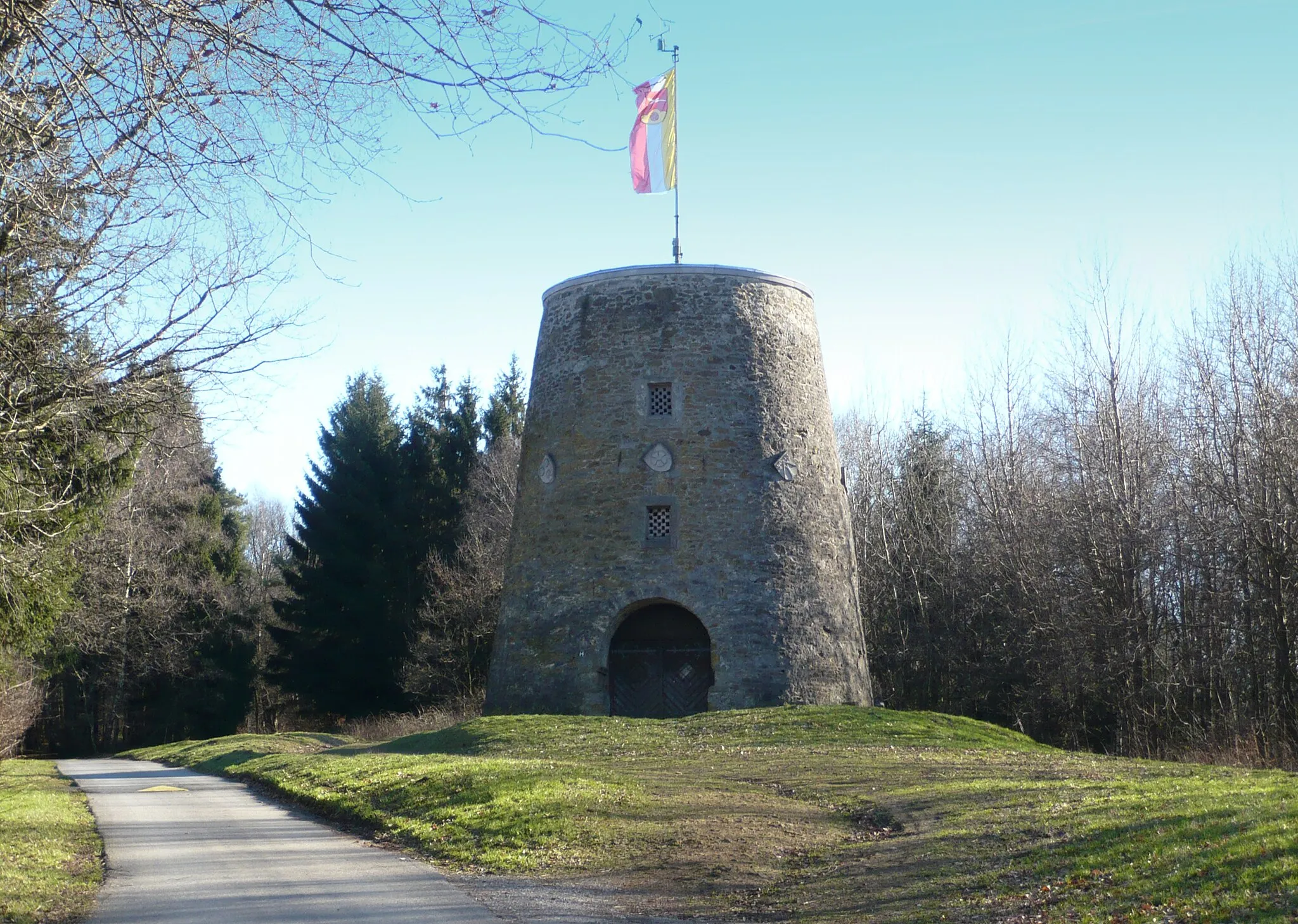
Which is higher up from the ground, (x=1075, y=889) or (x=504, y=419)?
(x=504, y=419)

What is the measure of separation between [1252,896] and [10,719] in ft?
75.8

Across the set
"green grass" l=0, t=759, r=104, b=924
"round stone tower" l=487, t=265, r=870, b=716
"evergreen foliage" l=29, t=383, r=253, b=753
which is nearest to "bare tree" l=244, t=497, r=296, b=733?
"evergreen foliage" l=29, t=383, r=253, b=753

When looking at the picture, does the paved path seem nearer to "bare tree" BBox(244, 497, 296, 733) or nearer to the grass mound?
the grass mound

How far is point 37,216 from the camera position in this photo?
8.51 m

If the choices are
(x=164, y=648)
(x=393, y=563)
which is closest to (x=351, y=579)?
(x=393, y=563)

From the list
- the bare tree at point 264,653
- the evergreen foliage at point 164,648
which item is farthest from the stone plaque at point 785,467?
the bare tree at point 264,653

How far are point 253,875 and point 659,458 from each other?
43.7 ft

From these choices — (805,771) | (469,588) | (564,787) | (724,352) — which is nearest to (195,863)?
(564,787)

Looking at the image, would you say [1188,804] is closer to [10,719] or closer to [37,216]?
[37,216]

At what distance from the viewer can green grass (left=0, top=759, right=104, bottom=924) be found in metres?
7.90

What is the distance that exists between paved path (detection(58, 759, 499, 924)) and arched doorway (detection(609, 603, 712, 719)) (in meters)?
8.90

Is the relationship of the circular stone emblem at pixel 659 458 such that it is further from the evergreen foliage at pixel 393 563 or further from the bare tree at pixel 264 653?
the bare tree at pixel 264 653

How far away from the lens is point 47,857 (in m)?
9.79

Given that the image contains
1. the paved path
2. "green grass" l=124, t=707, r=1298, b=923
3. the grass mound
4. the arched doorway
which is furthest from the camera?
the arched doorway
